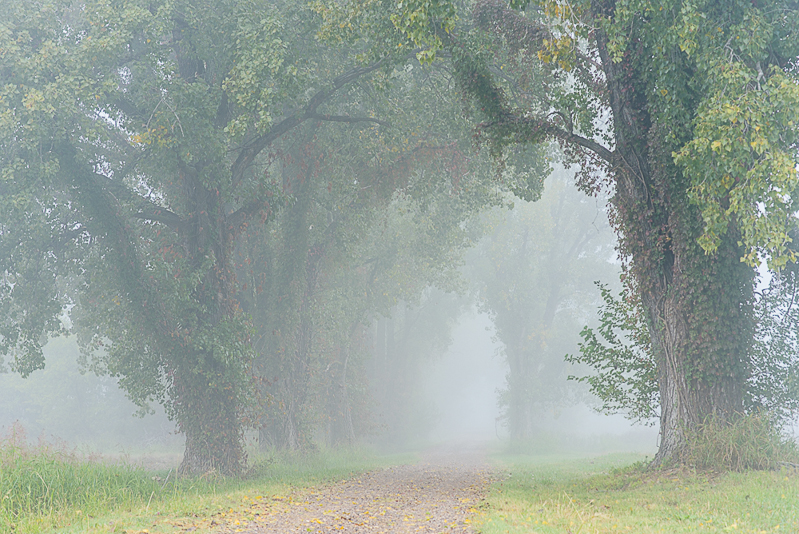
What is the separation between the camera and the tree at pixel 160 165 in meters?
12.4

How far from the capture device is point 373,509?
9359 millimetres

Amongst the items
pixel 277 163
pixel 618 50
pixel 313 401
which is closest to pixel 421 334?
pixel 313 401

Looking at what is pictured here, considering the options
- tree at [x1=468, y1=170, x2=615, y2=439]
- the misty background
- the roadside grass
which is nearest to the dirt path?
the roadside grass

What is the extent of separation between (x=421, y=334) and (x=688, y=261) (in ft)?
114

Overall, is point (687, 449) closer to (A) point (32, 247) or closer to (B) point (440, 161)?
(B) point (440, 161)

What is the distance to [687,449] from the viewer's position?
401 inches

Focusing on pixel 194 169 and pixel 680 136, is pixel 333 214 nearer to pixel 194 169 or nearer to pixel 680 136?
pixel 194 169

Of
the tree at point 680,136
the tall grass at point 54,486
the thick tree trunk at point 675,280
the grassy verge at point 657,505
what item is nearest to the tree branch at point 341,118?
the tree at point 680,136

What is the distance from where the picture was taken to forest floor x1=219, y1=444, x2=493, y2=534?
762 cm

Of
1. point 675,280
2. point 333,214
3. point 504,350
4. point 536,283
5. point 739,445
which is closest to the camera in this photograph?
point 739,445

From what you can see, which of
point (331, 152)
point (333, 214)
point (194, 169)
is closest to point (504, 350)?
point (333, 214)

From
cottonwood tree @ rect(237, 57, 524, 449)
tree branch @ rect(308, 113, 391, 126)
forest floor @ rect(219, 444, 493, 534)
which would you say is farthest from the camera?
cottonwood tree @ rect(237, 57, 524, 449)

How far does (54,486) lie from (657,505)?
8.73m

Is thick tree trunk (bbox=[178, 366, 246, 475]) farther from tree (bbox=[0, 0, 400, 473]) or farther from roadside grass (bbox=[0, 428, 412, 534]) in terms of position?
roadside grass (bbox=[0, 428, 412, 534])
